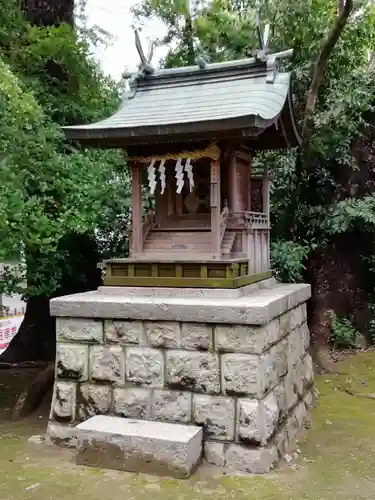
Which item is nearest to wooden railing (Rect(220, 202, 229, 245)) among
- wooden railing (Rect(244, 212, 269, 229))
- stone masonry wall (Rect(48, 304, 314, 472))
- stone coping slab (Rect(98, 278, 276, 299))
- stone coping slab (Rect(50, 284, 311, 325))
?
wooden railing (Rect(244, 212, 269, 229))

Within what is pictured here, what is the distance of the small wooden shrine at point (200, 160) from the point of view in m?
5.90

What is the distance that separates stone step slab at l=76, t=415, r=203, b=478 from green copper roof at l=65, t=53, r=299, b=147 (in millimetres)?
3127

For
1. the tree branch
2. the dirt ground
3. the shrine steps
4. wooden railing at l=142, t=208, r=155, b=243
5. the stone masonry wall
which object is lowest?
the dirt ground

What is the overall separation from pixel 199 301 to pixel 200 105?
252 cm

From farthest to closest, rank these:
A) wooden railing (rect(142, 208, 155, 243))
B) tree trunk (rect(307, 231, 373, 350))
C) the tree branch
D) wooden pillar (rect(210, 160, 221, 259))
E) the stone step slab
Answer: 1. tree trunk (rect(307, 231, 373, 350))
2. the tree branch
3. wooden railing (rect(142, 208, 155, 243))
4. wooden pillar (rect(210, 160, 221, 259))
5. the stone step slab

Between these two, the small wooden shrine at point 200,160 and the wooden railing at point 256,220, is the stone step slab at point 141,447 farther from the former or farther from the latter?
the wooden railing at point 256,220

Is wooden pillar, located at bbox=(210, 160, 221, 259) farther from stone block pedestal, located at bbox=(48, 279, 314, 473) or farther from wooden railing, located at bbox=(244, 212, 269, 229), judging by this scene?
stone block pedestal, located at bbox=(48, 279, 314, 473)

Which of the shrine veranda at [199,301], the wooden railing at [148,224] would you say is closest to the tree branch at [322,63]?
the shrine veranda at [199,301]

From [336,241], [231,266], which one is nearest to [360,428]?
[231,266]

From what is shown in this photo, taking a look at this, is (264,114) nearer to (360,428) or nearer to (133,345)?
(133,345)

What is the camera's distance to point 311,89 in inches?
365

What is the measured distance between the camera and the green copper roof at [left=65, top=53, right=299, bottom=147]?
569cm

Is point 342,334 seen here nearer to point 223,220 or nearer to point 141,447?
point 223,220

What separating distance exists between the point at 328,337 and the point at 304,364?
121 inches
